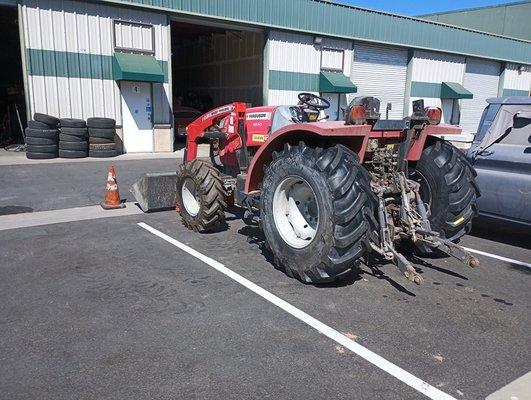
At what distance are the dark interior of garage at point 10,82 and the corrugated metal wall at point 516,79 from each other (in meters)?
28.6

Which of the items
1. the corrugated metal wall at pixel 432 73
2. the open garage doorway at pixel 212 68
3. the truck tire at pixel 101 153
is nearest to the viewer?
the truck tire at pixel 101 153

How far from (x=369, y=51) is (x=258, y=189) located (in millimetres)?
19059

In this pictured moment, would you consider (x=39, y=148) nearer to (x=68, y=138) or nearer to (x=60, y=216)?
(x=68, y=138)

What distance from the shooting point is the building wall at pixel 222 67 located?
21.9m

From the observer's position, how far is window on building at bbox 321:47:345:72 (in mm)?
20484

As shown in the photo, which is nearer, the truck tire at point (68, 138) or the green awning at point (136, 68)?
the truck tire at point (68, 138)

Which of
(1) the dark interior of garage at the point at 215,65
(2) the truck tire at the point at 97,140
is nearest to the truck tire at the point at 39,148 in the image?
(2) the truck tire at the point at 97,140

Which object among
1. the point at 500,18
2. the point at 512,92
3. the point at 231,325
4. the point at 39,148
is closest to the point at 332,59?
the point at 39,148

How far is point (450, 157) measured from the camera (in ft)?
16.8

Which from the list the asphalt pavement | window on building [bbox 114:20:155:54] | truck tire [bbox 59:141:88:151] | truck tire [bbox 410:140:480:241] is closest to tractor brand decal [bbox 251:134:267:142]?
the asphalt pavement

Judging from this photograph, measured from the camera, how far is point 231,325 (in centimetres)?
367

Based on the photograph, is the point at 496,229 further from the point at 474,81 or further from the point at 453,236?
the point at 474,81

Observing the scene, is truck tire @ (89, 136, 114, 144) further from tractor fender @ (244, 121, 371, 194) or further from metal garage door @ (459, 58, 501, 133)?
metal garage door @ (459, 58, 501, 133)

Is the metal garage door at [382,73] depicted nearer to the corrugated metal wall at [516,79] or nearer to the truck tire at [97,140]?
the corrugated metal wall at [516,79]
